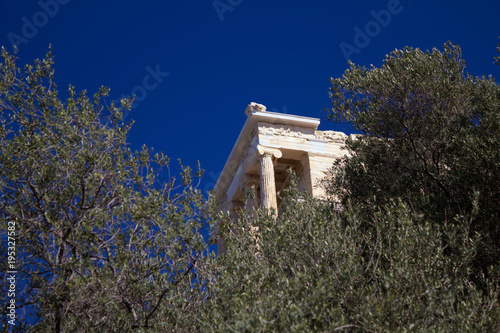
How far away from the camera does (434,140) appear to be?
11.8m

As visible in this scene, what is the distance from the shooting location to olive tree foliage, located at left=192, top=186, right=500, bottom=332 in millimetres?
7234

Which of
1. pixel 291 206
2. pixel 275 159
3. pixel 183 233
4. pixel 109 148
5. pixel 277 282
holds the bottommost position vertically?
pixel 277 282

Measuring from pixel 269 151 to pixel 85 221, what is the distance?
36.6 ft

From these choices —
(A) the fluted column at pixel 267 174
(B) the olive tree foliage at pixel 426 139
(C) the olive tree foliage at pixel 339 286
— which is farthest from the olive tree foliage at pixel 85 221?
(A) the fluted column at pixel 267 174

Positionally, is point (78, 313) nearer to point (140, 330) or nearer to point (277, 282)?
point (140, 330)

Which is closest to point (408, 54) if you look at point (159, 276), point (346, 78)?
point (346, 78)

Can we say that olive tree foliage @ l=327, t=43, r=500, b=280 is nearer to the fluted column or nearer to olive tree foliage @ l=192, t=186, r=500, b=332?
olive tree foliage @ l=192, t=186, r=500, b=332

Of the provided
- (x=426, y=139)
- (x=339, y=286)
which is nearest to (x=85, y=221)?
(x=339, y=286)

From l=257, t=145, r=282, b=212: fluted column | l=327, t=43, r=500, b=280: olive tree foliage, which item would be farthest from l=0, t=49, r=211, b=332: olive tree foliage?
l=257, t=145, r=282, b=212: fluted column

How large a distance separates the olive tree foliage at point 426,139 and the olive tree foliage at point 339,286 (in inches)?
53.1

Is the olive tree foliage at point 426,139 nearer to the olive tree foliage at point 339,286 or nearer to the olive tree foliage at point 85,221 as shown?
the olive tree foliage at point 339,286

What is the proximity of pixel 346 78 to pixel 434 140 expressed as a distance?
10.4 feet

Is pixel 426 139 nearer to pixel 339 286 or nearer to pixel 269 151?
→ pixel 339 286

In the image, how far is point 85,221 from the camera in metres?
7.99
